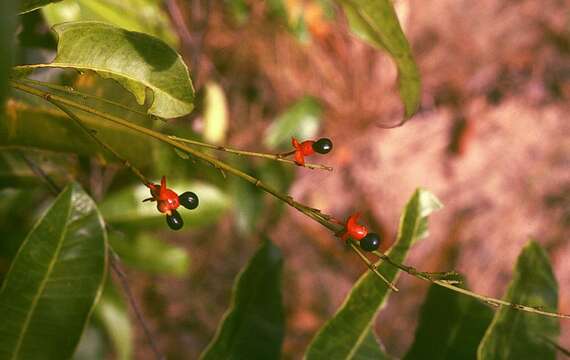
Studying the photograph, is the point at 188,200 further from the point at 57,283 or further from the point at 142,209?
the point at 142,209

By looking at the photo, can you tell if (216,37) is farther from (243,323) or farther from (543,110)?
(243,323)

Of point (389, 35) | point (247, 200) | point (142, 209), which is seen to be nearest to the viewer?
point (389, 35)

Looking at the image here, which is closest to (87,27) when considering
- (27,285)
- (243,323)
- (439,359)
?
(27,285)

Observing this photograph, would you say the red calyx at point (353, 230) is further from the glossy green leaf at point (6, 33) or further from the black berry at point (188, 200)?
the glossy green leaf at point (6, 33)

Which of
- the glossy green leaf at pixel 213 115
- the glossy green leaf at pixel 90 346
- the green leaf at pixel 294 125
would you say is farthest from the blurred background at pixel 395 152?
the glossy green leaf at pixel 90 346

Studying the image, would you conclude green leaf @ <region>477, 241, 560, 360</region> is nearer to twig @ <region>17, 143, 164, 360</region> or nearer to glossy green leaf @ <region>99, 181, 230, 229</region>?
twig @ <region>17, 143, 164, 360</region>

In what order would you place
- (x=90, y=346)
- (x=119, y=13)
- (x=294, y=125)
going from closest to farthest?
(x=119, y=13) → (x=90, y=346) → (x=294, y=125)

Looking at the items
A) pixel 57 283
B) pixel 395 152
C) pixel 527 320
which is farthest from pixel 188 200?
pixel 395 152
